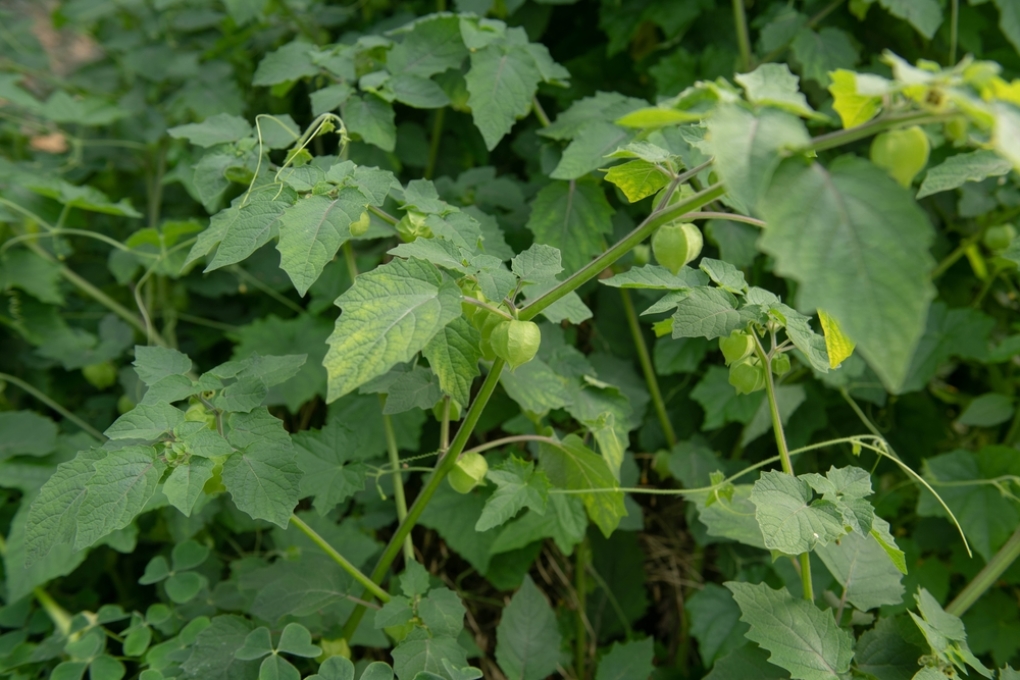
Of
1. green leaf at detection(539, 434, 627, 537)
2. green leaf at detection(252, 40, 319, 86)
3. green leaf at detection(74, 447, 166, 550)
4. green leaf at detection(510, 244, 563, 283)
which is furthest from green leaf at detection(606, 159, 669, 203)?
green leaf at detection(252, 40, 319, 86)

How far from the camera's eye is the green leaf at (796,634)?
0.83 meters

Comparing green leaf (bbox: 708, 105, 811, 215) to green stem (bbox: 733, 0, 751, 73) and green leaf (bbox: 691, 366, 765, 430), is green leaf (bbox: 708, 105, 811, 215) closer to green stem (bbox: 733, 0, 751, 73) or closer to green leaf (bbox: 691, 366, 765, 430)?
green leaf (bbox: 691, 366, 765, 430)

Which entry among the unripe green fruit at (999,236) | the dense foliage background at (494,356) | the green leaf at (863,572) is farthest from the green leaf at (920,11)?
the green leaf at (863,572)

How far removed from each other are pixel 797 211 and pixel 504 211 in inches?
40.0

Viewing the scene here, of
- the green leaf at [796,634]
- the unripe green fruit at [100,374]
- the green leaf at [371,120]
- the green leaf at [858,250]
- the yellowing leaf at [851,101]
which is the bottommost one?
the unripe green fruit at [100,374]

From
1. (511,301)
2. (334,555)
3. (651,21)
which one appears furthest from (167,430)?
(651,21)

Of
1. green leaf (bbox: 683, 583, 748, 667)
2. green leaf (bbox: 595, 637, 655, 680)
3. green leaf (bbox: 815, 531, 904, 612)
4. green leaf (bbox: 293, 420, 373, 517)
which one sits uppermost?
green leaf (bbox: 293, 420, 373, 517)

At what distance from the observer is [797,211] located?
1.65ft

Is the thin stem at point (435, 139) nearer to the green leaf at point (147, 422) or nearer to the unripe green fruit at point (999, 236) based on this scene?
the green leaf at point (147, 422)

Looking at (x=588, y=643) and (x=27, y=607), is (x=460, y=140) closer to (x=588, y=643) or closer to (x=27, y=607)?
(x=588, y=643)

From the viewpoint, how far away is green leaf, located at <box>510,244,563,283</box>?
0.78m

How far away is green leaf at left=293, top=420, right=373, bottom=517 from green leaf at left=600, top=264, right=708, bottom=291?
1.34 feet

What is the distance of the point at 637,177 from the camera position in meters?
0.83

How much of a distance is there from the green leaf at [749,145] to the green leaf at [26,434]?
4.40ft
